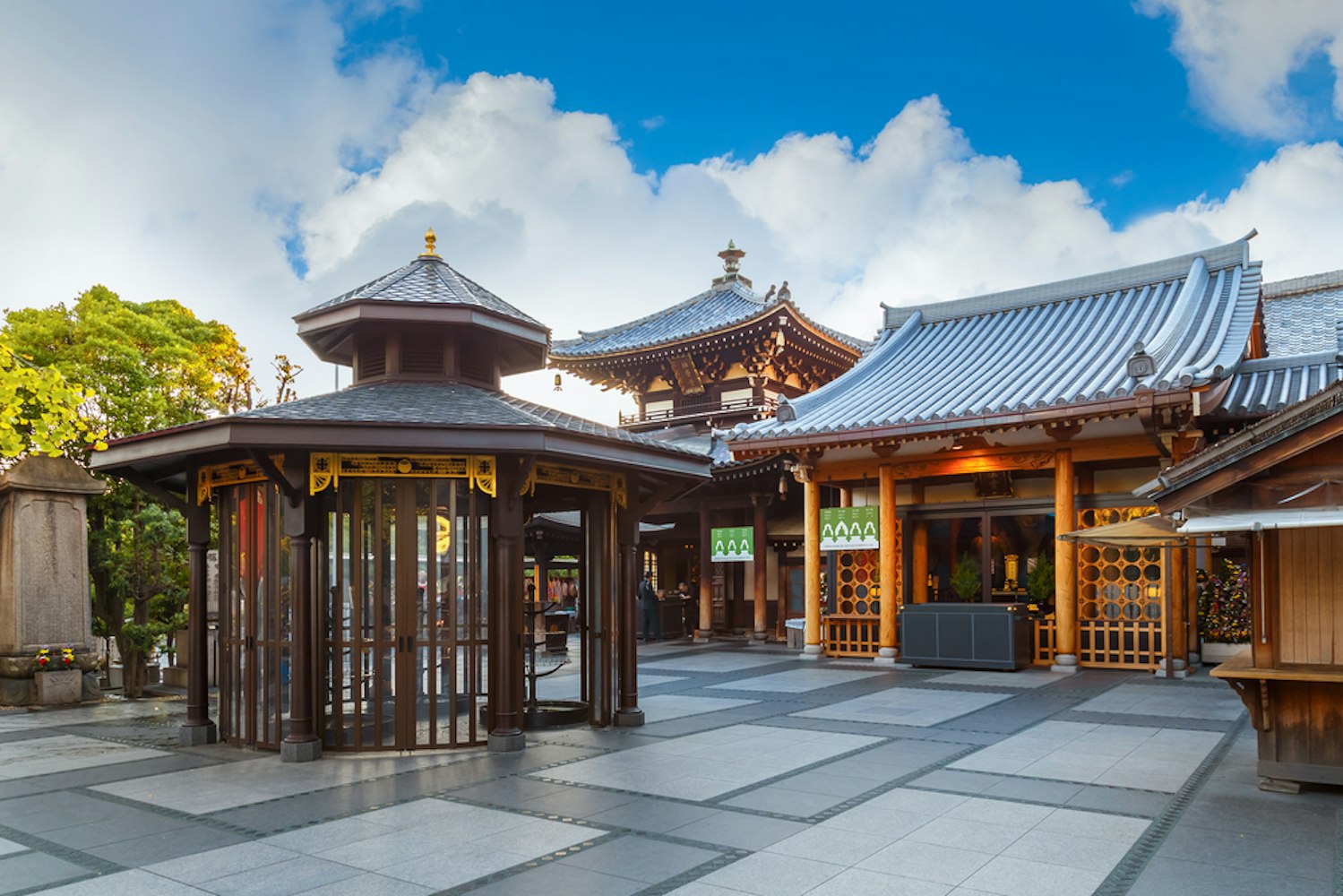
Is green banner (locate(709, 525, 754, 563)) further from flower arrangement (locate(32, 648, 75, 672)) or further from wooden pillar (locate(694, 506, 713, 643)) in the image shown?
flower arrangement (locate(32, 648, 75, 672))

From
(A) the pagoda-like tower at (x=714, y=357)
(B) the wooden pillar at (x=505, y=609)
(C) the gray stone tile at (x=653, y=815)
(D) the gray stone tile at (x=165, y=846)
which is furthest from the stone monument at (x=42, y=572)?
(A) the pagoda-like tower at (x=714, y=357)

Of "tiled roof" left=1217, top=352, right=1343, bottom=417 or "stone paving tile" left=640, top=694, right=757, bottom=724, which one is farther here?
"tiled roof" left=1217, top=352, right=1343, bottom=417

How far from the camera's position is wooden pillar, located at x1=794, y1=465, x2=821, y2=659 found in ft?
58.5

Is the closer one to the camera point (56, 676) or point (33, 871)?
point (33, 871)

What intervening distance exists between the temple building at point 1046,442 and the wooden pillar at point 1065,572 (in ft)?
0.09

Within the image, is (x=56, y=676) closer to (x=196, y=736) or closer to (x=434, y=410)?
(x=196, y=736)

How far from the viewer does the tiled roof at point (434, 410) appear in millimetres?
8523

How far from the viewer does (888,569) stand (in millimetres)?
16797

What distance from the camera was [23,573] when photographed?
1345 centimetres

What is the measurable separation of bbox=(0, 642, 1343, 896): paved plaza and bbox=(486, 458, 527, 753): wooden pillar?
1.33 feet

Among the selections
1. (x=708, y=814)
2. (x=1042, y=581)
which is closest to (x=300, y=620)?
(x=708, y=814)

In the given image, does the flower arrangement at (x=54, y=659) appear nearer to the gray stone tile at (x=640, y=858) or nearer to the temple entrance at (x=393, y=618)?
the temple entrance at (x=393, y=618)

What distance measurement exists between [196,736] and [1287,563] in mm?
9533

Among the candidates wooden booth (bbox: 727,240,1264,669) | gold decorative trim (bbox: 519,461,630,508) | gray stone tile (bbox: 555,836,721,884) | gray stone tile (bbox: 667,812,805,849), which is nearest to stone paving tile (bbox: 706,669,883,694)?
wooden booth (bbox: 727,240,1264,669)
